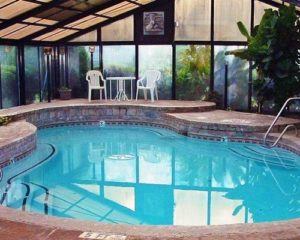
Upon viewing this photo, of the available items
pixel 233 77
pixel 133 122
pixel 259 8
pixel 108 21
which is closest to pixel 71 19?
pixel 108 21

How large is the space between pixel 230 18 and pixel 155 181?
24.5 feet

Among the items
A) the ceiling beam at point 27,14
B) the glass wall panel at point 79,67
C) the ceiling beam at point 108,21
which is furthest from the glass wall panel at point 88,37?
the ceiling beam at point 27,14

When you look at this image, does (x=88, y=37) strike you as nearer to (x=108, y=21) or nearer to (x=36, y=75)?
(x=108, y=21)

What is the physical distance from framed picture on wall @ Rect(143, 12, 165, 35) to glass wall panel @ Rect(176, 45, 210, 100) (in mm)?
798

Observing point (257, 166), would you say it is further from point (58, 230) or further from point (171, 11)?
point (171, 11)

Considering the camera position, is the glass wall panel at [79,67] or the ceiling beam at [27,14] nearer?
the ceiling beam at [27,14]

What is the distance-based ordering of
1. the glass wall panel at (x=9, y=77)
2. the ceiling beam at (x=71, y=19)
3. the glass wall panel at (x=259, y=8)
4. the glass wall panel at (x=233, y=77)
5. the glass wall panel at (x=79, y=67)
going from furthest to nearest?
the glass wall panel at (x=79, y=67)
the glass wall panel at (x=233, y=77)
the glass wall panel at (x=259, y=8)
the ceiling beam at (x=71, y=19)
the glass wall panel at (x=9, y=77)

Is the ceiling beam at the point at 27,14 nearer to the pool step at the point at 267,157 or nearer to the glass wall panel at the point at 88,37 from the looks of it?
the glass wall panel at the point at 88,37

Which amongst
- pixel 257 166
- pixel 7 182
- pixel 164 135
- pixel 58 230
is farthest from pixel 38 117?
pixel 58 230

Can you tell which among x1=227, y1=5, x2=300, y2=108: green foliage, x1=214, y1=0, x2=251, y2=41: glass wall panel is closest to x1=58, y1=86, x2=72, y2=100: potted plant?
A: x1=214, y1=0, x2=251, y2=41: glass wall panel

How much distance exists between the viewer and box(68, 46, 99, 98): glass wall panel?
46.3 ft

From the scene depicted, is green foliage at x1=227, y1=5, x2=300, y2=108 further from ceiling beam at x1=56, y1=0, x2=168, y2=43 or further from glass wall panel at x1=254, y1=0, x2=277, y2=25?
ceiling beam at x1=56, y1=0, x2=168, y2=43

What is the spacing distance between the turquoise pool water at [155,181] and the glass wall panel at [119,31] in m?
4.41

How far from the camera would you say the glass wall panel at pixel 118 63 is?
1381 centimetres
